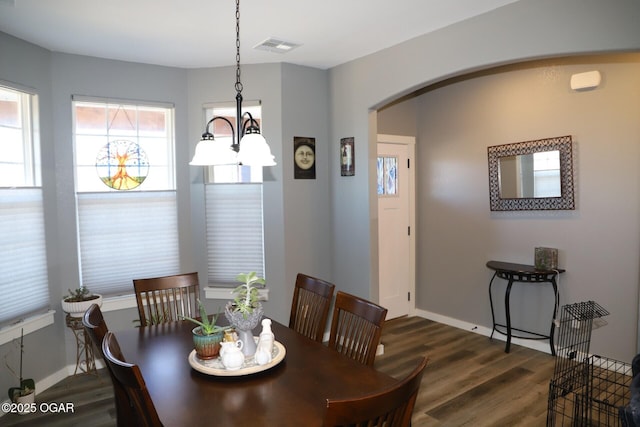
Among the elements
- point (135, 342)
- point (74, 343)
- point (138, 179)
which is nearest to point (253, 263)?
point (138, 179)

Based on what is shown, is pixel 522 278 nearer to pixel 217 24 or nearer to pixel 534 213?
pixel 534 213

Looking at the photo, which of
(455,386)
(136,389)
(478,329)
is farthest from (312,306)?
(478,329)

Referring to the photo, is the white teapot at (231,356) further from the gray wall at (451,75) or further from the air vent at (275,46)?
the air vent at (275,46)

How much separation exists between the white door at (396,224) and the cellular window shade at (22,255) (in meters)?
3.23

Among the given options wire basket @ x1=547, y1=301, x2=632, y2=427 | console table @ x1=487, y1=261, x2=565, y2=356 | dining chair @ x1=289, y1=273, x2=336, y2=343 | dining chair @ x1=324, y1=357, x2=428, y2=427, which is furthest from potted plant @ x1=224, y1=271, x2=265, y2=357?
console table @ x1=487, y1=261, x2=565, y2=356

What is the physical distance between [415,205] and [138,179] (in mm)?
3052

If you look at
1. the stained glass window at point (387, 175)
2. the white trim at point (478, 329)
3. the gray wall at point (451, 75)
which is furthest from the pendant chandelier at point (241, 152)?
the white trim at point (478, 329)

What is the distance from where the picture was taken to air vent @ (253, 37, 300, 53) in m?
3.34

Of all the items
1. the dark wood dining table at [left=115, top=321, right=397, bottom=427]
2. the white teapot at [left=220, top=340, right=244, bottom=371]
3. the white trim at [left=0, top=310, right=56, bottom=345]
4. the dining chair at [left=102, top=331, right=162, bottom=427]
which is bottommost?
the white trim at [left=0, top=310, right=56, bottom=345]

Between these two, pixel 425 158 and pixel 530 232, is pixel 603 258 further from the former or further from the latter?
pixel 425 158

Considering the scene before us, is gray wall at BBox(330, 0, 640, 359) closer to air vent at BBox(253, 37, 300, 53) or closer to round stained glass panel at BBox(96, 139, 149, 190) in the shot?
air vent at BBox(253, 37, 300, 53)

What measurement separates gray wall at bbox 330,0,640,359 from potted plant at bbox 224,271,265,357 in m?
2.13

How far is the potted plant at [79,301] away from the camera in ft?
10.9

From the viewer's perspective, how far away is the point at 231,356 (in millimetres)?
1765
